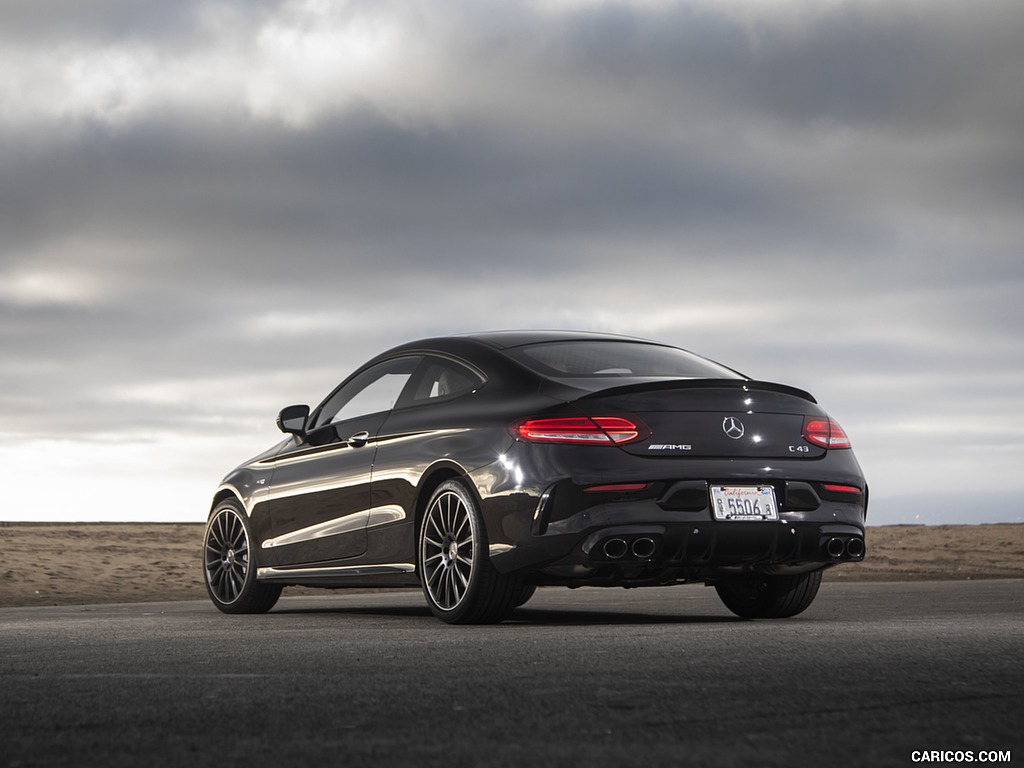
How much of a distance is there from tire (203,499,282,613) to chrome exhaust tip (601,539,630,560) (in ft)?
11.5

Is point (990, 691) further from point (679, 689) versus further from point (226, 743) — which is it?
point (226, 743)

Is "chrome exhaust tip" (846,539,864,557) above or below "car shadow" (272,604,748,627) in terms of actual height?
above

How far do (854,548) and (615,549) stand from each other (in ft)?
4.80

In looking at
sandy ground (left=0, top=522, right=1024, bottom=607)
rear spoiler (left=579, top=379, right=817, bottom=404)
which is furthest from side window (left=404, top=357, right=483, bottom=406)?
sandy ground (left=0, top=522, right=1024, bottom=607)

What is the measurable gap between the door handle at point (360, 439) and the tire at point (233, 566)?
1.51m

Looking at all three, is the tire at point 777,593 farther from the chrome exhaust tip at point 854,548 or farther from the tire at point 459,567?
the tire at point 459,567

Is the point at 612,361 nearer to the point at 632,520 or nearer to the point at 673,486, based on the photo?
the point at 673,486

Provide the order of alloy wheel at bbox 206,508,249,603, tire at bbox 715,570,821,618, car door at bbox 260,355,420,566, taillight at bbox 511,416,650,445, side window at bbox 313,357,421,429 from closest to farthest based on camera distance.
Result: taillight at bbox 511,416,650,445
tire at bbox 715,570,821,618
car door at bbox 260,355,420,566
side window at bbox 313,357,421,429
alloy wheel at bbox 206,508,249,603

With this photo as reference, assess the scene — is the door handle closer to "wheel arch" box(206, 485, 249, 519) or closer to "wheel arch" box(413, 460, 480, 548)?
"wheel arch" box(413, 460, 480, 548)

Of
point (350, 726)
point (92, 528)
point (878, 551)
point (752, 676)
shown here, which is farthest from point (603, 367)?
point (92, 528)

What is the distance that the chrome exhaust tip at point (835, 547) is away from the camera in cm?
727

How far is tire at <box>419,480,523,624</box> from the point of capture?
23.5ft

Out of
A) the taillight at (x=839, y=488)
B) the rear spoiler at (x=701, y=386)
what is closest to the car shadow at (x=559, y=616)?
the taillight at (x=839, y=488)

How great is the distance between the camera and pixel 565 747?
3.22 m
